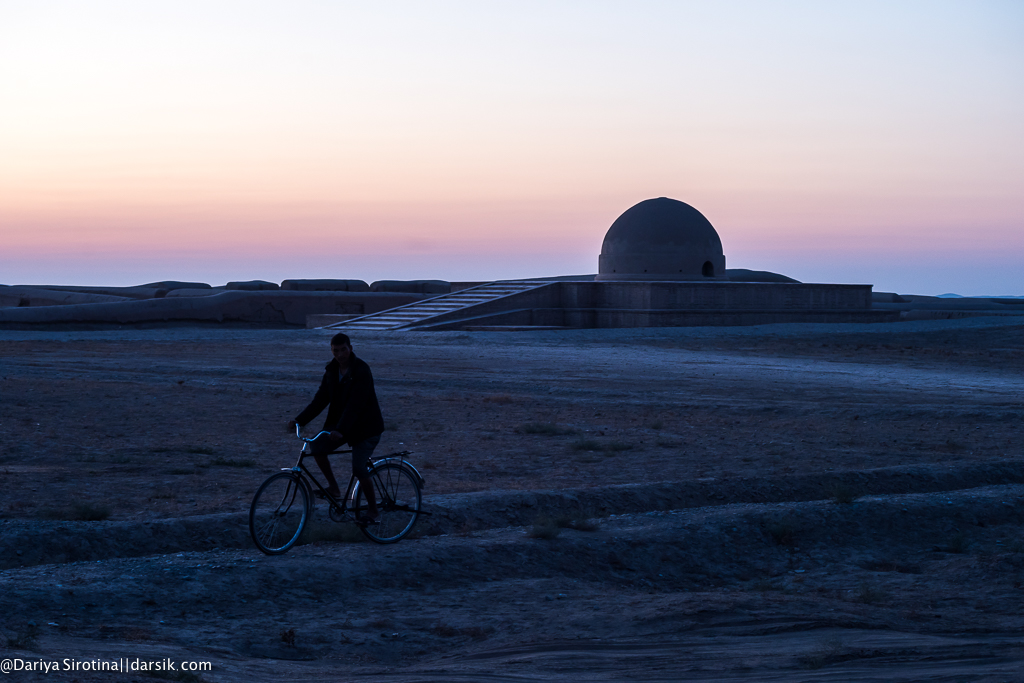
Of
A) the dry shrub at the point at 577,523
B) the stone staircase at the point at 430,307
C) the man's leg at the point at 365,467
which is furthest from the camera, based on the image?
the stone staircase at the point at 430,307

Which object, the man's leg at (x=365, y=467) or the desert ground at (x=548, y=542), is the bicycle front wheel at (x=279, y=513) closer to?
the desert ground at (x=548, y=542)

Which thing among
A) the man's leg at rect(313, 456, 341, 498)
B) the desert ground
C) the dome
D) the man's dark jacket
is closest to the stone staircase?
the dome

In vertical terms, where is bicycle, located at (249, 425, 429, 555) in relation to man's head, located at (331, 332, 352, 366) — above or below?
below

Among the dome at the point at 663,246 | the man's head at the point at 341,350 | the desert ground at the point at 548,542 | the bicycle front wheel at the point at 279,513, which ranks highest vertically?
the dome at the point at 663,246

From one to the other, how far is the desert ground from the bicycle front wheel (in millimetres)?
94

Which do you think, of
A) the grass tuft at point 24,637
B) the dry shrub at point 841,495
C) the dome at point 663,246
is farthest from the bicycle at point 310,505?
the dome at point 663,246

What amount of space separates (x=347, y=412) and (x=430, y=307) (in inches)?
862

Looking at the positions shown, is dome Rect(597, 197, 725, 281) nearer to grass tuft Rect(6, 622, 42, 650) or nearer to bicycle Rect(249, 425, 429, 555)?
bicycle Rect(249, 425, 429, 555)

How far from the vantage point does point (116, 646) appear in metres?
3.88

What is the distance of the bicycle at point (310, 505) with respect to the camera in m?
5.16

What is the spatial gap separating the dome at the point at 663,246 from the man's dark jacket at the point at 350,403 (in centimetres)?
2439

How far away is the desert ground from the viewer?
404 centimetres

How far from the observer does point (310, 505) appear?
5348 millimetres

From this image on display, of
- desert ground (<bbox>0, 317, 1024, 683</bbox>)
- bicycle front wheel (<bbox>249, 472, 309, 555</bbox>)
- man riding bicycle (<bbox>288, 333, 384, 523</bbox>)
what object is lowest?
desert ground (<bbox>0, 317, 1024, 683</bbox>)
